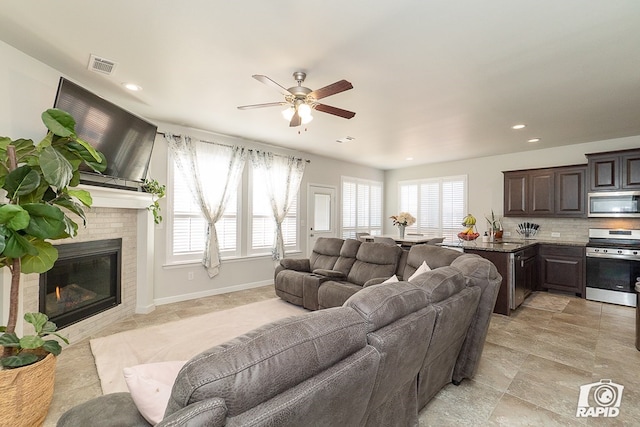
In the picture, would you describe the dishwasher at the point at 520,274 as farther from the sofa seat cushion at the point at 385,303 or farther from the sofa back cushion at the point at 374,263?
the sofa seat cushion at the point at 385,303

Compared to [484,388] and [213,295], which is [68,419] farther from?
[213,295]

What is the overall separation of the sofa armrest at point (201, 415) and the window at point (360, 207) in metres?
6.38

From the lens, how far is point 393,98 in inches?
131

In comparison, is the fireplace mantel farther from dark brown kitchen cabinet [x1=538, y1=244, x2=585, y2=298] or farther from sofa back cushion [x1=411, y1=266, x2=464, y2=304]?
dark brown kitchen cabinet [x1=538, y1=244, x2=585, y2=298]

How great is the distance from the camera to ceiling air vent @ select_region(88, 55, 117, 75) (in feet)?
8.36

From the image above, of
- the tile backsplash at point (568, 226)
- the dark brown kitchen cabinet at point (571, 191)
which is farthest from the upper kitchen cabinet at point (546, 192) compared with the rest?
the tile backsplash at point (568, 226)

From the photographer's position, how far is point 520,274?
4203mm

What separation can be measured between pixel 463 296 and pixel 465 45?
1922 mm

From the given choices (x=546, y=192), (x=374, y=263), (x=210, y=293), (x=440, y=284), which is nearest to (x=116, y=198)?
(x=210, y=293)

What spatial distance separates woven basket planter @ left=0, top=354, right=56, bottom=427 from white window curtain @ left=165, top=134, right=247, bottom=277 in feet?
9.25

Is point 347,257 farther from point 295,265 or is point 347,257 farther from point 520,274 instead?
point 520,274

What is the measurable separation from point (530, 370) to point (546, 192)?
393cm

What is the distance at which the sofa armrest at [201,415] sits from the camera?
66 centimetres

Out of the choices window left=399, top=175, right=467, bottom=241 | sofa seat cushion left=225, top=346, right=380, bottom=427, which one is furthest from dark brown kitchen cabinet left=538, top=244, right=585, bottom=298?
sofa seat cushion left=225, top=346, right=380, bottom=427
